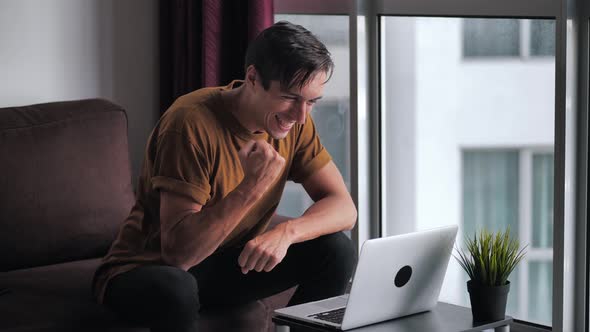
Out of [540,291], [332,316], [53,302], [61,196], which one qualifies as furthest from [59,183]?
[540,291]

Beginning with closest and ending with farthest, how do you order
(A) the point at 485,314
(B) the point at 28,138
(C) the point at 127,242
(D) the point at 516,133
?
(A) the point at 485,314 < (C) the point at 127,242 < (B) the point at 28,138 < (D) the point at 516,133

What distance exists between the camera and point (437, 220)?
317 cm

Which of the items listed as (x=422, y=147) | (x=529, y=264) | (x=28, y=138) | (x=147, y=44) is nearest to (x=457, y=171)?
(x=422, y=147)

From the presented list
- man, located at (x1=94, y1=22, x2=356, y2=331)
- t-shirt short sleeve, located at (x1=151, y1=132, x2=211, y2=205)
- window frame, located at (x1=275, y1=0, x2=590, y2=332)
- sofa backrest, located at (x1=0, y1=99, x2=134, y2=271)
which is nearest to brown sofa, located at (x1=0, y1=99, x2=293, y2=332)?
sofa backrest, located at (x1=0, y1=99, x2=134, y2=271)

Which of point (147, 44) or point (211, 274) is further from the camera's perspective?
point (147, 44)

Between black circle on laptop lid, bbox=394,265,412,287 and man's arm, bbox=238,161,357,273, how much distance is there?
277 millimetres

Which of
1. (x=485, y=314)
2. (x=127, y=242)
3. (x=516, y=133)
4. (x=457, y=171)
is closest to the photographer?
(x=485, y=314)

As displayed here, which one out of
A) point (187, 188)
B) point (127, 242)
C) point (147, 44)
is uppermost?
point (147, 44)

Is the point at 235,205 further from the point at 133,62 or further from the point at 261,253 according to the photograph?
the point at 133,62

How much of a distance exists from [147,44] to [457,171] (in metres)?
1.20

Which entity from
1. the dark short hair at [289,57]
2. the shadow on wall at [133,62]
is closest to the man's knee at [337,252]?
the dark short hair at [289,57]

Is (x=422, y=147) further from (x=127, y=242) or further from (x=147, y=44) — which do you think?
(x=127, y=242)

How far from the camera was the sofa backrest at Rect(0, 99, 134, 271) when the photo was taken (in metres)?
2.46

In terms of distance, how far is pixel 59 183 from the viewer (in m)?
2.53
